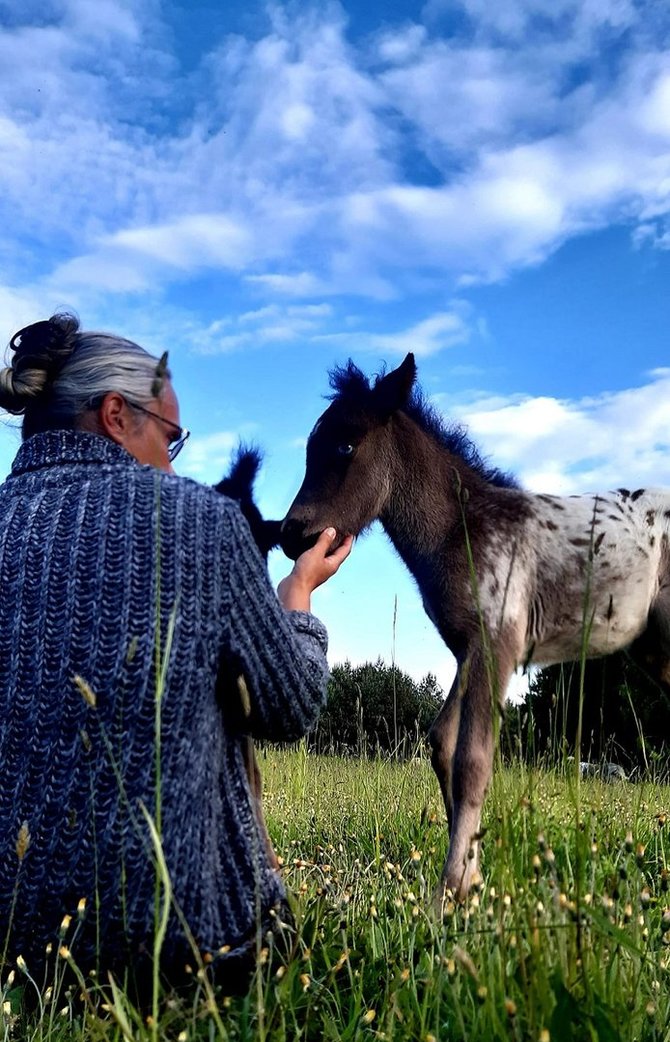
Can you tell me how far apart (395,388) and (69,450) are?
315cm

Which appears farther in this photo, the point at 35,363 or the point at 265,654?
the point at 35,363

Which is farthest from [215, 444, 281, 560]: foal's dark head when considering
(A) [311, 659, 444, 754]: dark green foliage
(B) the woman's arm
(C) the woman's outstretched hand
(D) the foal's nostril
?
(A) [311, 659, 444, 754]: dark green foliage

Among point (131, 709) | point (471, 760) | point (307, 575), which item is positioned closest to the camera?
point (131, 709)

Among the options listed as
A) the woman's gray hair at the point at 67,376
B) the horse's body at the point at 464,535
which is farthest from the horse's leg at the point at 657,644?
the woman's gray hair at the point at 67,376

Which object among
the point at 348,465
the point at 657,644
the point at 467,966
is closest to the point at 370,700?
the point at 657,644

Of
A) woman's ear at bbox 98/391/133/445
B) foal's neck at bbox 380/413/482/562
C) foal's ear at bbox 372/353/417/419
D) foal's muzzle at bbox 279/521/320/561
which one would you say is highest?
foal's ear at bbox 372/353/417/419

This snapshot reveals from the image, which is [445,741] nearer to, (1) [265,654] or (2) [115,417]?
(1) [265,654]

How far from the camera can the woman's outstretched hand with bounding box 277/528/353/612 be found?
3785 millimetres

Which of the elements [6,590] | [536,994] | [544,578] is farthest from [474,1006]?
[544,578]

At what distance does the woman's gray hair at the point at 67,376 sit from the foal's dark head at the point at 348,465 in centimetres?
258

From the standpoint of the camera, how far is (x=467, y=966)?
6.03ft

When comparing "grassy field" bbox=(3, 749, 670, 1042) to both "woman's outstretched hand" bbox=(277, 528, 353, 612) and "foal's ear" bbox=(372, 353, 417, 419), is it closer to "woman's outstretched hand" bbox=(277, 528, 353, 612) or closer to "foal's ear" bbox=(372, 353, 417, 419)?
"woman's outstretched hand" bbox=(277, 528, 353, 612)

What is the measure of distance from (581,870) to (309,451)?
4.51 metres

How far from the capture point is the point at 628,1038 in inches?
94.7
